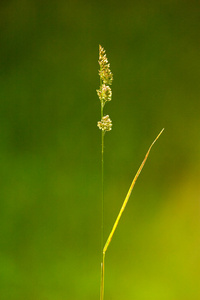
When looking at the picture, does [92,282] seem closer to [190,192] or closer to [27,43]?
[190,192]

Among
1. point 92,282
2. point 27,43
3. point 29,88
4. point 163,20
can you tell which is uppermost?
point 163,20

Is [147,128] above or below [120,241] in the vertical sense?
above

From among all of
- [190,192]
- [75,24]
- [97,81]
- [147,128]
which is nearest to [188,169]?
[190,192]

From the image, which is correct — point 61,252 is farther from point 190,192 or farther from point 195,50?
point 195,50

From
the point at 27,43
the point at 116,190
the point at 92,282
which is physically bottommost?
the point at 92,282

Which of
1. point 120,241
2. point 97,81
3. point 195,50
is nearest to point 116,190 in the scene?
point 120,241

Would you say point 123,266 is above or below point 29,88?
below
